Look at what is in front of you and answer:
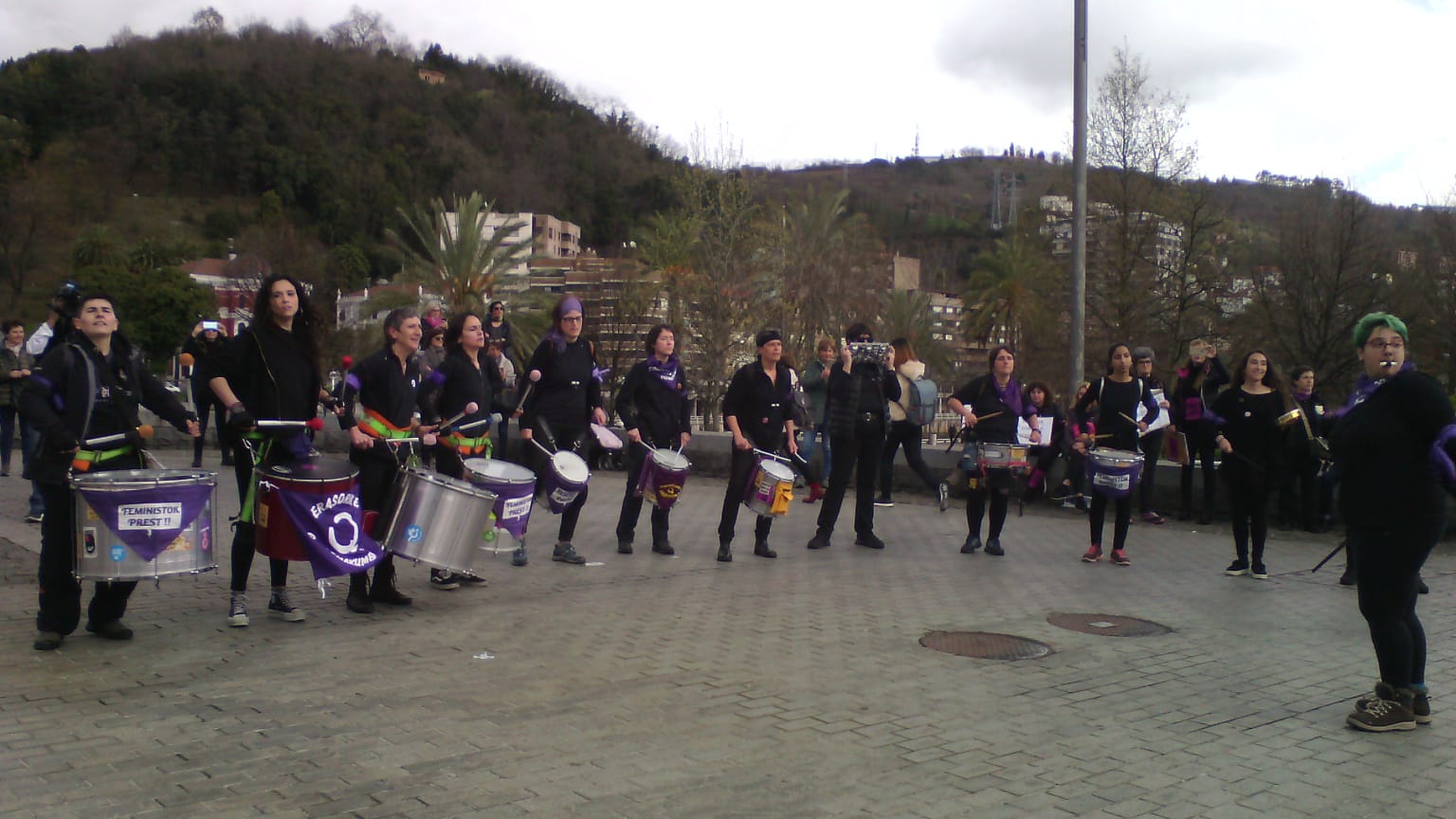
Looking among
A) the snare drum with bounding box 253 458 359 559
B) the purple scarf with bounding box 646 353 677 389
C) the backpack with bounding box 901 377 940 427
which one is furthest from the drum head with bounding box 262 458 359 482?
the backpack with bounding box 901 377 940 427

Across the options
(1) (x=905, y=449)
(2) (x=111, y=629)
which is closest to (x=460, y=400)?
(2) (x=111, y=629)

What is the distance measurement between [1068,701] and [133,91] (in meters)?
138

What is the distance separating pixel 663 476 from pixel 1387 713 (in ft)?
19.4

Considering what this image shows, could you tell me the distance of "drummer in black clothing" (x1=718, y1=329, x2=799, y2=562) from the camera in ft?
34.6

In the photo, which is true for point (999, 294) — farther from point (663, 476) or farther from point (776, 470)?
point (663, 476)

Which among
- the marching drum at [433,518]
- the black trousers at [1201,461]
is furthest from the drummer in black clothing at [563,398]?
the black trousers at [1201,461]

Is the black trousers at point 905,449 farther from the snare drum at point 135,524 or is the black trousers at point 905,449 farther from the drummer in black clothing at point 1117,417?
the snare drum at point 135,524

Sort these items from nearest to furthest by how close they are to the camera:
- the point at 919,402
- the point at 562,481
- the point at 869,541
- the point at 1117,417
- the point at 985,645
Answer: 1. the point at 985,645
2. the point at 562,481
3. the point at 1117,417
4. the point at 869,541
5. the point at 919,402

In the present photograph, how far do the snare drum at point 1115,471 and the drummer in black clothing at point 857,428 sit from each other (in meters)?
2.08

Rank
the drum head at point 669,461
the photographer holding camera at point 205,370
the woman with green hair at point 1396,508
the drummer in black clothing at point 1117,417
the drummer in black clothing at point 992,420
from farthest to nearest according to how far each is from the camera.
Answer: the drummer in black clothing at point 992,420 < the drummer in black clothing at point 1117,417 < the drum head at point 669,461 < the photographer holding camera at point 205,370 < the woman with green hair at point 1396,508

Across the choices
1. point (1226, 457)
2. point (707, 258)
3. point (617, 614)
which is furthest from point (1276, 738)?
point (707, 258)

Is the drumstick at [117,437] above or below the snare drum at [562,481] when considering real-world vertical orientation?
above

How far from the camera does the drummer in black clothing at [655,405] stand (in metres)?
10.3

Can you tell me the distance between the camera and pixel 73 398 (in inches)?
254
